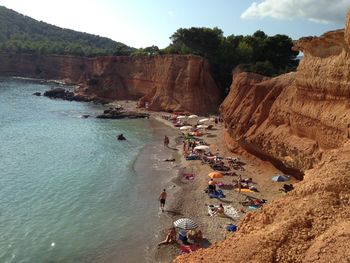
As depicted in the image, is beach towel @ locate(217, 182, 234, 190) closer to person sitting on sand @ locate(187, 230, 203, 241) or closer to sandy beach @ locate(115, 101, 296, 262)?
sandy beach @ locate(115, 101, 296, 262)

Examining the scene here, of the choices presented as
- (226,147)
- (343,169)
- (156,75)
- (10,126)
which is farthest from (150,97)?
(343,169)

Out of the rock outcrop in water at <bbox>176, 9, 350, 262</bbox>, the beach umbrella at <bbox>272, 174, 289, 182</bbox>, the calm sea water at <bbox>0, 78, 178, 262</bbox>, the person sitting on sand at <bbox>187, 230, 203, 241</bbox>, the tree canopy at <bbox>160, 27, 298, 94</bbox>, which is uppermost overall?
the tree canopy at <bbox>160, 27, 298, 94</bbox>

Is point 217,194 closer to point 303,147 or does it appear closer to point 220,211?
point 220,211

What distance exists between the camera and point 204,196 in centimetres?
2900

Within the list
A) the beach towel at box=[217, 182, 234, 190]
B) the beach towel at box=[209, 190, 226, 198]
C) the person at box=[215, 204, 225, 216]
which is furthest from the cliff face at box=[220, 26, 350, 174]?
the person at box=[215, 204, 225, 216]

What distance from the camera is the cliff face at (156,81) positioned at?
6812 cm

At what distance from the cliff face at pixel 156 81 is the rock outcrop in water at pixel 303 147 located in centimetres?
2172

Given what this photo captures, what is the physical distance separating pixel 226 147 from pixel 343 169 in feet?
99.2

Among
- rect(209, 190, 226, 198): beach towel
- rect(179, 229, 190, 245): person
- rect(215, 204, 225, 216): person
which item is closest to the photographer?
rect(179, 229, 190, 245): person

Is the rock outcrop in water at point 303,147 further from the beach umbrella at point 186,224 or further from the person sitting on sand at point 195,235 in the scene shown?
the beach umbrella at point 186,224

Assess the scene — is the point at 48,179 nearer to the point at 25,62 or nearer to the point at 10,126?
the point at 10,126

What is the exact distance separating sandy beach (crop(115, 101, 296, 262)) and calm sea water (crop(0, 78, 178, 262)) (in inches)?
41.5

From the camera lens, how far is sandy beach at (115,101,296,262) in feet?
74.7

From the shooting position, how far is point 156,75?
7769cm
